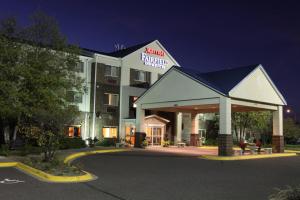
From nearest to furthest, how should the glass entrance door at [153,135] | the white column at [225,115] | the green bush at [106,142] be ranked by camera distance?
the white column at [225,115]
the green bush at [106,142]
the glass entrance door at [153,135]

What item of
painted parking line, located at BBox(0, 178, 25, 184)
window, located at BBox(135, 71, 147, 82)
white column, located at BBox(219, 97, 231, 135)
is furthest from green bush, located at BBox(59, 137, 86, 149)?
painted parking line, located at BBox(0, 178, 25, 184)

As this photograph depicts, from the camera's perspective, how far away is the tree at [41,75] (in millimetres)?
20570

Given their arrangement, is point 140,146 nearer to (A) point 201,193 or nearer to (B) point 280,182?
(B) point 280,182

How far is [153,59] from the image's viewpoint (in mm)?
40531

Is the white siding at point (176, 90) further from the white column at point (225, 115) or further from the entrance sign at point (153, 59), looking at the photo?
the entrance sign at point (153, 59)

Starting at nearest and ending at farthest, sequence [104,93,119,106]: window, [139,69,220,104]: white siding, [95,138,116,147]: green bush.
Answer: [139,69,220,104]: white siding
[95,138,116,147]: green bush
[104,93,119,106]: window

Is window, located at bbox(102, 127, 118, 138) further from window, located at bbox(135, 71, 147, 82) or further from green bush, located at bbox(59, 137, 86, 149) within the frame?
window, located at bbox(135, 71, 147, 82)

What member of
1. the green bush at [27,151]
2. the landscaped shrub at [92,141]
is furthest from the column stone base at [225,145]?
the landscaped shrub at [92,141]

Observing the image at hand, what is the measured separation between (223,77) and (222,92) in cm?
308

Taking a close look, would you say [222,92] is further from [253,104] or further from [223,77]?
[253,104]

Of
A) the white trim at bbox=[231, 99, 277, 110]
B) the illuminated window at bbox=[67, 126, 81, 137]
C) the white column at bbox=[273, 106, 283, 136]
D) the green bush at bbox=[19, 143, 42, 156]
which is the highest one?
the white trim at bbox=[231, 99, 277, 110]

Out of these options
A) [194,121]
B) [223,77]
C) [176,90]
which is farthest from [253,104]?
[194,121]

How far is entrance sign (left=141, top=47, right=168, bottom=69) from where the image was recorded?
3966cm

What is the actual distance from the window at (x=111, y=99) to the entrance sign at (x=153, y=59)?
5201 mm
